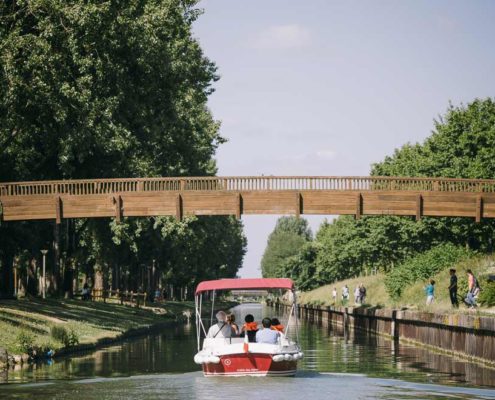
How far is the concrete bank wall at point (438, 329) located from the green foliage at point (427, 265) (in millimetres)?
2708

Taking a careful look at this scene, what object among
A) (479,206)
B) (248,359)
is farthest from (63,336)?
(479,206)

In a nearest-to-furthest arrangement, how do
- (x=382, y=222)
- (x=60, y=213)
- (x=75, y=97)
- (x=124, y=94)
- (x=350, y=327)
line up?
1. (x=75, y=97)
2. (x=124, y=94)
3. (x=60, y=213)
4. (x=350, y=327)
5. (x=382, y=222)

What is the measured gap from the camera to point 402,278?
69500 mm

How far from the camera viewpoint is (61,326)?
4400cm

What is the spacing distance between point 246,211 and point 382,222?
3191cm

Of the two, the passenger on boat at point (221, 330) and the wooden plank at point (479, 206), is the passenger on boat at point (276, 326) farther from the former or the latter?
the wooden plank at point (479, 206)

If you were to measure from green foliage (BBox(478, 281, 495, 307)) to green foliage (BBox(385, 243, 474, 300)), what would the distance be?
16602mm

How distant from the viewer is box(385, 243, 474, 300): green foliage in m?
65.3

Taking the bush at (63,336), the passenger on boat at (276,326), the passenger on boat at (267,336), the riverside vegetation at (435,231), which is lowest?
the bush at (63,336)

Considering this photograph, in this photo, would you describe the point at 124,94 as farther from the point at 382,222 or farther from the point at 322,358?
the point at 382,222

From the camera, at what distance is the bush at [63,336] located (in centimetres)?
4225

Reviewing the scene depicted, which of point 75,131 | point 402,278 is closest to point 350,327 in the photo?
point 402,278

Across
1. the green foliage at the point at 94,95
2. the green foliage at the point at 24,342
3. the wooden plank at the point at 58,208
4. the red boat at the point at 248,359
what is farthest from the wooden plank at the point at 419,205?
the red boat at the point at 248,359

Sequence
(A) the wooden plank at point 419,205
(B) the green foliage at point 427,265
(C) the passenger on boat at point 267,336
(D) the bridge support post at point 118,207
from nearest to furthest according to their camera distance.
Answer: (C) the passenger on boat at point 267,336 → (D) the bridge support post at point 118,207 → (A) the wooden plank at point 419,205 → (B) the green foliage at point 427,265
